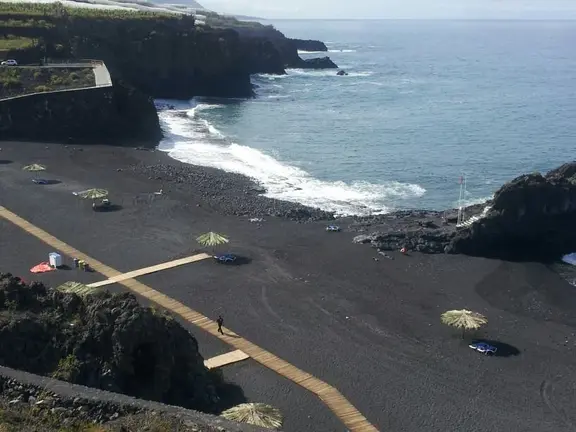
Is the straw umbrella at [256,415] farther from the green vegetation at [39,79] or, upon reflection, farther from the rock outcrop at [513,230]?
the green vegetation at [39,79]

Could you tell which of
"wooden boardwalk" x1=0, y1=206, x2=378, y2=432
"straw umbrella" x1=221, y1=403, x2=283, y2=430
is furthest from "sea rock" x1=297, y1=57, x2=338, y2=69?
"straw umbrella" x1=221, y1=403, x2=283, y2=430

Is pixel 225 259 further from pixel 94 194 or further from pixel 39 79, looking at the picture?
pixel 39 79

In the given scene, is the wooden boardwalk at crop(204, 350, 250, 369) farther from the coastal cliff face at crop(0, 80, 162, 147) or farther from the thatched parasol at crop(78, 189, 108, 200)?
the coastal cliff face at crop(0, 80, 162, 147)

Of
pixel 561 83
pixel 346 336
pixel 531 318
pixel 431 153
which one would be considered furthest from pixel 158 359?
pixel 561 83

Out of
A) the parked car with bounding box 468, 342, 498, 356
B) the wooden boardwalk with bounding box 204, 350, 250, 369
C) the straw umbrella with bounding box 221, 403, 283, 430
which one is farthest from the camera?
the parked car with bounding box 468, 342, 498, 356

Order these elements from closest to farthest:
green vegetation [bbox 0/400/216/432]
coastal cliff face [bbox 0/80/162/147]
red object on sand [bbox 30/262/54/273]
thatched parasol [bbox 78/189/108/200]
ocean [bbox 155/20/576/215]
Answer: green vegetation [bbox 0/400/216/432] < red object on sand [bbox 30/262/54/273] < thatched parasol [bbox 78/189/108/200] < ocean [bbox 155/20/576/215] < coastal cliff face [bbox 0/80/162/147]

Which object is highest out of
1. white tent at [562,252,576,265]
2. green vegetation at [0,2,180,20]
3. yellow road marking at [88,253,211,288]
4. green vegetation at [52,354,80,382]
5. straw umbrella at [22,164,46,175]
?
green vegetation at [0,2,180,20]

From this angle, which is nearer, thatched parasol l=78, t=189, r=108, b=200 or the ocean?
thatched parasol l=78, t=189, r=108, b=200
